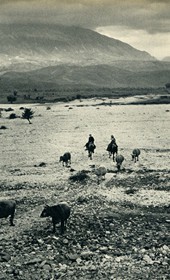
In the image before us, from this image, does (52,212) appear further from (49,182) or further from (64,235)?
(49,182)

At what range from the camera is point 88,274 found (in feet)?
39.6

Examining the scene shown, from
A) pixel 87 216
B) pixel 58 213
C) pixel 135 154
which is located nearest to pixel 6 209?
pixel 58 213

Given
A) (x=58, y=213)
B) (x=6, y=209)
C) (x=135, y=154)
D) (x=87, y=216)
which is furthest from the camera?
(x=135, y=154)

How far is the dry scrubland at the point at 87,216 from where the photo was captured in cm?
1253

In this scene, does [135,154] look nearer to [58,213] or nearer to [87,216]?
[87,216]

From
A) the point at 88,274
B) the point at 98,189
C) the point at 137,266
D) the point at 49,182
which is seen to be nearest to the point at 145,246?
the point at 137,266

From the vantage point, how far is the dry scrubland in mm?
12531

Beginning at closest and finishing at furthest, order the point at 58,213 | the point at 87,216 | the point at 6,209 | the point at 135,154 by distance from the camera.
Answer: the point at 58,213 → the point at 6,209 → the point at 87,216 → the point at 135,154

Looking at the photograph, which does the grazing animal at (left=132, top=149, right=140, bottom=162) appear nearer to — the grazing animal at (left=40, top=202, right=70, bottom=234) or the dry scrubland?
the dry scrubland

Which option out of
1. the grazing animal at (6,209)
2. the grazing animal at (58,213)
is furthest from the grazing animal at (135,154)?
the grazing animal at (6,209)

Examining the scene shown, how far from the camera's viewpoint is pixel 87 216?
655 inches

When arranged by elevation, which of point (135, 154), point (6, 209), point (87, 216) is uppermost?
point (135, 154)

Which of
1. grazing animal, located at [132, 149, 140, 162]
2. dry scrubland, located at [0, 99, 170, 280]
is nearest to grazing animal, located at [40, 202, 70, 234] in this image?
dry scrubland, located at [0, 99, 170, 280]

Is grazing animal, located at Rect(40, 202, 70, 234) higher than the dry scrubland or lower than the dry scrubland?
higher
